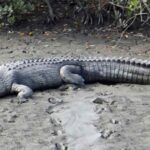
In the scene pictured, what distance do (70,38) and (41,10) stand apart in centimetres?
139

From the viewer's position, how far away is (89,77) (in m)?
6.13

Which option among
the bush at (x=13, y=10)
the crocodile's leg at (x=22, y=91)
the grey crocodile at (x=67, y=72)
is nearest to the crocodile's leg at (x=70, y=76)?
the grey crocodile at (x=67, y=72)

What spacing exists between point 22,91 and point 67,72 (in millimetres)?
635

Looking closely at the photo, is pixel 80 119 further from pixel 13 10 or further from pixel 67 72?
pixel 13 10

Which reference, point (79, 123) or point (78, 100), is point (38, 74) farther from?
point (79, 123)

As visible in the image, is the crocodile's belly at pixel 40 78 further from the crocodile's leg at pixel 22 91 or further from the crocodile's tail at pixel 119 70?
the crocodile's tail at pixel 119 70

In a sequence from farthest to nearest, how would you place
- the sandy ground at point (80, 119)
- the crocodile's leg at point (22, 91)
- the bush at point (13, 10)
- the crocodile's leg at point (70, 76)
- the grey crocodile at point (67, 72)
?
the bush at point (13, 10)
the crocodile's leg at point (70, 76)
the grey crocodile at point (67, 72)
the crocodile's leg at point (22, 91)
the sandy ground at point (80, 119)

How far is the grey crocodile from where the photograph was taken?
5.81 meters

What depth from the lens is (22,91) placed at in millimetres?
5598

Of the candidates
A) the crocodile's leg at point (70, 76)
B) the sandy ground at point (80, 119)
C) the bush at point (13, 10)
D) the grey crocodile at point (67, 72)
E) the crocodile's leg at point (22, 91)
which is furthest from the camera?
the bush at point (13, 10)

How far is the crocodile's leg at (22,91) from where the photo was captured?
5491 mm

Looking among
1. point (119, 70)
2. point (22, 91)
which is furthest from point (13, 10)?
point (22, 91)

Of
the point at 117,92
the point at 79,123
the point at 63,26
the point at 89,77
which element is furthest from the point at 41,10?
the point at 79,123

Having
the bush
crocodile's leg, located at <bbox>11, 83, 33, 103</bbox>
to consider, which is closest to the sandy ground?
crocodile's leg, located at <bbox>11, 83, 33, 103</bbox>
